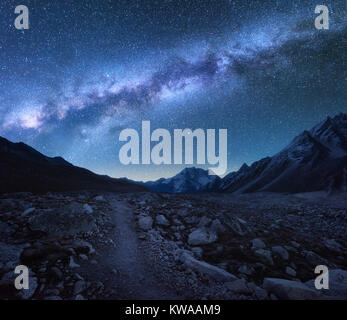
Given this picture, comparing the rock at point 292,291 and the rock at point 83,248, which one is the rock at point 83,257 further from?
the rock at point 292,291

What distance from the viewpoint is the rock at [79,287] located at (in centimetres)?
389

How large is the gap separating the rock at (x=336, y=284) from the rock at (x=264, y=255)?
1079 millimetres

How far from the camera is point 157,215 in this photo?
967cm

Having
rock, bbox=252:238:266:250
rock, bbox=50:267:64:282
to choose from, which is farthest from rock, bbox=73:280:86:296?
rock, bbox=252:238:266:250

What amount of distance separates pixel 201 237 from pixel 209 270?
7.07 ft

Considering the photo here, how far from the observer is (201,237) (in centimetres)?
695

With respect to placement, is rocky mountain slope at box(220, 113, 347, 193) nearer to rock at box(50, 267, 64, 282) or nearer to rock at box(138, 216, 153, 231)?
rock at box(138, 216, 153, 231)

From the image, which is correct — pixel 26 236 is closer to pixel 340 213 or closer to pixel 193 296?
pixel 193 296

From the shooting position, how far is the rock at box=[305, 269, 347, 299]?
14.6ft

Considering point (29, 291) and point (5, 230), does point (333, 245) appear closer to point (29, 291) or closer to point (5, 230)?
point (29, 291)

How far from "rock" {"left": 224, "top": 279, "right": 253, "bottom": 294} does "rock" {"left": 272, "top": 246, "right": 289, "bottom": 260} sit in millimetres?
2745

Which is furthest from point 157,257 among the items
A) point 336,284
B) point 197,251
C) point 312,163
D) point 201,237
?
point 312,163
